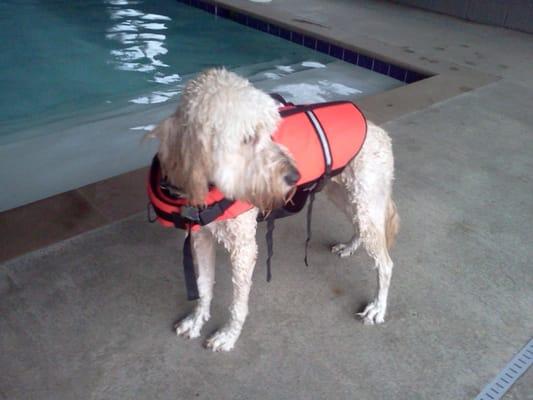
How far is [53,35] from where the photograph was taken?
843 cm

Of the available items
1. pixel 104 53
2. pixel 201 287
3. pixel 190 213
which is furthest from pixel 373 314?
pixel 104 53

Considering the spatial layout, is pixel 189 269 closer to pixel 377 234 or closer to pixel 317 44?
pixel 377 234

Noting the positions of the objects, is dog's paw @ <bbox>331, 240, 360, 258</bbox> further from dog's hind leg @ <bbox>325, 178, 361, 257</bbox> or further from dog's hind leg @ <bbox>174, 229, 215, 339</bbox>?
dog's hind leg @ <bbox>174, 229, 215, 339</bbox>

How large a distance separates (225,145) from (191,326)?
3.66 ft

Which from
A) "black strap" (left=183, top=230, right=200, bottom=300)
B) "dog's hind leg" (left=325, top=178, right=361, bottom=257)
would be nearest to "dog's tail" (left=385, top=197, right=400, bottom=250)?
"dog's hind leg" (left=325, top=178, right=361, bottom=257)

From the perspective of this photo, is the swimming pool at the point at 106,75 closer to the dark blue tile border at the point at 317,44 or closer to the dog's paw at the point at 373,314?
the dark blue tile border at the point at 317,44

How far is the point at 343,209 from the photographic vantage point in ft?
9.12

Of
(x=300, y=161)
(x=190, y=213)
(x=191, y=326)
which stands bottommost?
(x=191, y=326)

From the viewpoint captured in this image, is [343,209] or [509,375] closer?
[509,375]

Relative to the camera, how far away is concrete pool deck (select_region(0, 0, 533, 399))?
2.26 m

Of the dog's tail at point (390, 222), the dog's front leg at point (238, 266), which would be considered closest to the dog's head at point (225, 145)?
the dog's front leg at point (238, 266)

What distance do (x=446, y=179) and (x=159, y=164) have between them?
2632 millimetres

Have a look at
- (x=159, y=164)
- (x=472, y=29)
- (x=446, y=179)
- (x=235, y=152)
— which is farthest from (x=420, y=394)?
(x=472, y=29)

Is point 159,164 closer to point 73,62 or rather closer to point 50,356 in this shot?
point 50,356
